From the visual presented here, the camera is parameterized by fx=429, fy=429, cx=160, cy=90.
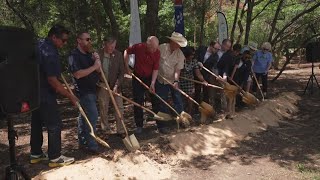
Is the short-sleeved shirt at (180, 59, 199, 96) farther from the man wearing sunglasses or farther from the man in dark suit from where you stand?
the man wearing sunglasses

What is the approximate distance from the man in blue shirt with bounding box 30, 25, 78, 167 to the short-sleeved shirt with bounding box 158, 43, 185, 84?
247 cm

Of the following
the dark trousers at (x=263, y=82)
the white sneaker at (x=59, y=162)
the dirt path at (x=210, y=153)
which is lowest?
the dirt path at (x=210, y=153)

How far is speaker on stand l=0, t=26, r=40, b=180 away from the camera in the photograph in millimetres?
4094

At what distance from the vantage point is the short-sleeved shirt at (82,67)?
5660mm

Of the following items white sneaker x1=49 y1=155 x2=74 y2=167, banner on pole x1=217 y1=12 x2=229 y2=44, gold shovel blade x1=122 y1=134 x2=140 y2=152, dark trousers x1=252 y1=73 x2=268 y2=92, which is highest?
banner on pole x1=217 y1=12 x2=229 y2=44

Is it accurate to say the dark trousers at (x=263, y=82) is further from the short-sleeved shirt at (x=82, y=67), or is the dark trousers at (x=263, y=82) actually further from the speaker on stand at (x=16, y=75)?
the speaker on stand at (x=16, y=75)

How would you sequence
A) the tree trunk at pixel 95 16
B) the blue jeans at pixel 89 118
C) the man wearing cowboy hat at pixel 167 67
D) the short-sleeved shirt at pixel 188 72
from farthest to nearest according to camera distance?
1. the tree trunk at pixel 95 16
2. the short-sleeved shirt at pixel 188 72
3. the man wearing cowboy hat at pixel 167 67
4. the blue jeans at pixel 89 118

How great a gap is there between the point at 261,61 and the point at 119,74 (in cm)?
520

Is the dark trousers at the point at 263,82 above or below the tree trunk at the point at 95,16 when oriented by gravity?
below

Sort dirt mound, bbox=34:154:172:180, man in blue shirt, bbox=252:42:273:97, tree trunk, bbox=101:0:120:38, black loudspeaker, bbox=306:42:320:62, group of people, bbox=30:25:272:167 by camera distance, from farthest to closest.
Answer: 1. black loudspeaker, bbox=306:42:320:62
2. tree trunk, bbox=101:0:120:38
3. man in blue shirt, bbox=252:42:273:97
4. group of people, bbox=30:25:272:167
5. dirt mound, bbox=34:154:172:180

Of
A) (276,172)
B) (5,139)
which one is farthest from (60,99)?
(276,172)

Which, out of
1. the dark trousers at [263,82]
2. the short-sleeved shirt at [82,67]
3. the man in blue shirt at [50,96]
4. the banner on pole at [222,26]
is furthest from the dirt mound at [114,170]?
the banner on pole at [222,26]

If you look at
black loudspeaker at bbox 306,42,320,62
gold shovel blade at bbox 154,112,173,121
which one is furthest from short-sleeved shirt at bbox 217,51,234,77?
black loudspeaker at bbox 306,42,320,62

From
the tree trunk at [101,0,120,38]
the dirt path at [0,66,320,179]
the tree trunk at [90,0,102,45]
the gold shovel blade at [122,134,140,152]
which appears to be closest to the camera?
the dirt path at [0,66,320,179]
